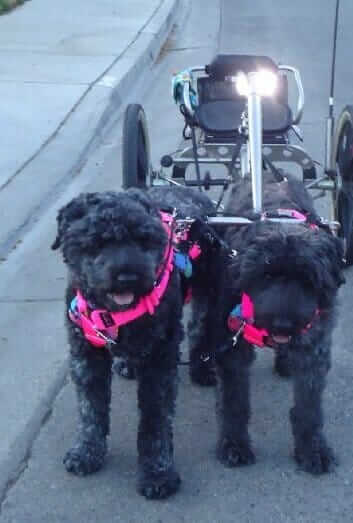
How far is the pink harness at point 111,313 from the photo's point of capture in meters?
3.30

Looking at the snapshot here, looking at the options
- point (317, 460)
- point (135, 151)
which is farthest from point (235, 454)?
point (135, 151)

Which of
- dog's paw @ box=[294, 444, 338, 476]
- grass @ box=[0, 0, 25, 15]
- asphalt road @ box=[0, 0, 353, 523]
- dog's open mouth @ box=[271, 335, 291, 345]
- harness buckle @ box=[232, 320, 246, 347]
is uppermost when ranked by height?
dog's open mouth @ box=[271, 335, 291, 345]

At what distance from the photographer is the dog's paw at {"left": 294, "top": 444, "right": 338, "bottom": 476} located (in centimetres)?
371

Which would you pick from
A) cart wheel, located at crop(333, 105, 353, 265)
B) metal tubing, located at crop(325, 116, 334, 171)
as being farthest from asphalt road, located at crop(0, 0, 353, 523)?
metal tubing, located at crop(325, 116, 334, 171)

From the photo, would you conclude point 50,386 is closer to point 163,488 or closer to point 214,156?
point 163,488

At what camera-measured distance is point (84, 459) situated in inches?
146

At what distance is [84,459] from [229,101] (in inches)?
137

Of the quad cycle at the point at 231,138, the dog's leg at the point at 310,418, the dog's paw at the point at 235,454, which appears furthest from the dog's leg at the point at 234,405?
the quad cycle at the point at 231,138

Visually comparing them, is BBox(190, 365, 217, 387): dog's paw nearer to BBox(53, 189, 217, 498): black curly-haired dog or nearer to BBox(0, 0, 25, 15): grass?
BBox(53, 189, 217, 498): black curly-haired dog

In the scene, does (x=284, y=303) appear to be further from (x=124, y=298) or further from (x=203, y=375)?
(x=203, y=375)

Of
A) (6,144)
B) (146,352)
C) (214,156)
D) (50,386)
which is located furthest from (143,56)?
(146,352)

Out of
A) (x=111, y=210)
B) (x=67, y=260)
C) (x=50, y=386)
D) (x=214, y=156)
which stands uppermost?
(x=111, y=210)

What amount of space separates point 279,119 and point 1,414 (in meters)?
3.07

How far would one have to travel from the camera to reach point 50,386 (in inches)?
176
